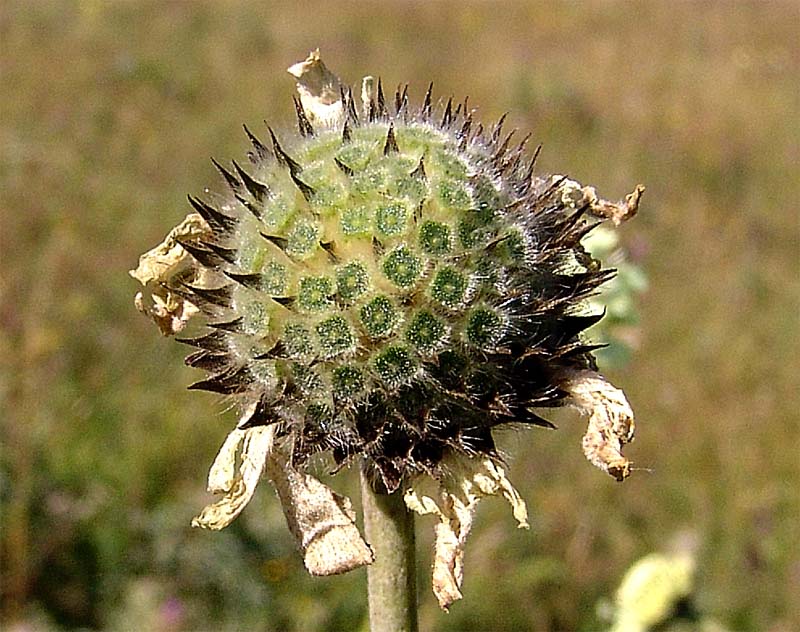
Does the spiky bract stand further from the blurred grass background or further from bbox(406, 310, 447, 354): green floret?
the blurred grass background

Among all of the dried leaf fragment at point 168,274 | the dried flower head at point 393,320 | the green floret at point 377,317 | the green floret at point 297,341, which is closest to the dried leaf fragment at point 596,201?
the dried flower head at point 393,320

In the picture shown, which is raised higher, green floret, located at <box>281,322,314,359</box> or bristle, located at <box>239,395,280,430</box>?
green floret, located at <box>281,322,314,359</box>

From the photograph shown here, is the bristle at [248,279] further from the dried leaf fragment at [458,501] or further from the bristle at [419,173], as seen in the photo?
the dried leaf fragment at [458,501]

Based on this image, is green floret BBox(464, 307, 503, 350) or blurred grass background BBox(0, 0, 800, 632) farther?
blurred grass background BBox(0, 0, 800, 632)

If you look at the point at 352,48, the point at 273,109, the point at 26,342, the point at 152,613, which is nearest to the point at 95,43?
the point at 273,109

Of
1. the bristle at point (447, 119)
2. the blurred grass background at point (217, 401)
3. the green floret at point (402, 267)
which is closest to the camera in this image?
the green floret at point (402, 267)

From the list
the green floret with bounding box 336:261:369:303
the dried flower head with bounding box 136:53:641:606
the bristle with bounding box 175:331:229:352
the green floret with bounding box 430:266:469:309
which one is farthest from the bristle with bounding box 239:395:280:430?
the green floret with bounding box 430:266:469:309

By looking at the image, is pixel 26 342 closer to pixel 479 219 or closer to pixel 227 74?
pixel 479 219

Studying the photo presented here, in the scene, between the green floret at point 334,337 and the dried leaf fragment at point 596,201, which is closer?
the green floret at point 334,337

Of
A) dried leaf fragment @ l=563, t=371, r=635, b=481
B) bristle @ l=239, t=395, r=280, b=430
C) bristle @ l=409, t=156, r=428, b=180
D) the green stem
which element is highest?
bristle @ l=409, t=156, r=428, b=180
